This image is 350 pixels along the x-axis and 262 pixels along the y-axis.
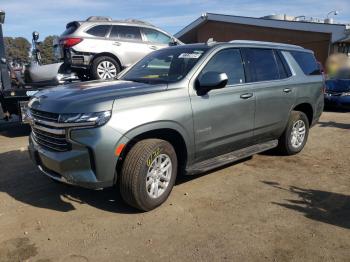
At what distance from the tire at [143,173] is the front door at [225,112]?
1.78 feet

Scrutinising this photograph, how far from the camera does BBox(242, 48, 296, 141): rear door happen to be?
5.50 meters

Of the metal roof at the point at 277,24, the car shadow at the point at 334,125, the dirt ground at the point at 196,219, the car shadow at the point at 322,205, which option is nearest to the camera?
the dirt ground at the point at 196,219

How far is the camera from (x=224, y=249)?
3.55m

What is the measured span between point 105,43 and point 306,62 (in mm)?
5144

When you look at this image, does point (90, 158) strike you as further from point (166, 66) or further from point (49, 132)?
point (166, 66)

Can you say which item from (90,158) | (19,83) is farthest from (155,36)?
(90,158)

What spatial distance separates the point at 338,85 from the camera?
12.8 metres

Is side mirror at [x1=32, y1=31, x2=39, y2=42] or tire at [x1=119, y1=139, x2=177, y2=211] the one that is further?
side mirror at [x1=32, y1=31, x2=39, y2=42]

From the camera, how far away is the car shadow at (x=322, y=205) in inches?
164

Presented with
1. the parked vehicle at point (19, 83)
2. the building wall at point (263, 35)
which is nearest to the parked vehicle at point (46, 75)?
the parked vehicle at point (19, 83)

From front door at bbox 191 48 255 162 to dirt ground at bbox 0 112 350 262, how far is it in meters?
0.59

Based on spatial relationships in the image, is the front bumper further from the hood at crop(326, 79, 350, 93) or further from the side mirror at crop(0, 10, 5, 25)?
the hood at crop(326, 79, 350, 93)

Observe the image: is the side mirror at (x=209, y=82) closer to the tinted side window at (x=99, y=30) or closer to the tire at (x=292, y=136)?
the tire at (x=292, y=136)

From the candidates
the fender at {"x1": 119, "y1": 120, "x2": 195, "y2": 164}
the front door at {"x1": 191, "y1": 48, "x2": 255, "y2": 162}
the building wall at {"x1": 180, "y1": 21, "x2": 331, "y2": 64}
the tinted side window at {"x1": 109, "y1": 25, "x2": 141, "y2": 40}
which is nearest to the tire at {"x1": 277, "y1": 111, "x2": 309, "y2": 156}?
the front door at {"x1": 191, "y1": 48, "x2": 255, "y2": 162}
